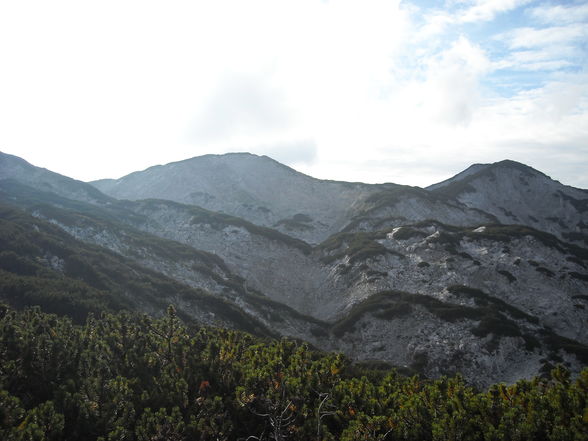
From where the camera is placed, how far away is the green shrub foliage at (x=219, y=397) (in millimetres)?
8945

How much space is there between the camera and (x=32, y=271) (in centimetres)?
3459

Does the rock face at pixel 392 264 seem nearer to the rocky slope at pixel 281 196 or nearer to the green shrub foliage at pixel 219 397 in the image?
the rocky slope at pixel 281 196

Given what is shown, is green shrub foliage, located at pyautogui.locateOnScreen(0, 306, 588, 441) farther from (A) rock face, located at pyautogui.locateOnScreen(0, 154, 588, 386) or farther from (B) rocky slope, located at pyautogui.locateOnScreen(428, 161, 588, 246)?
(B) rocky slope, located at pyautogui.locateOnScreen(428, 161, 588, 246)

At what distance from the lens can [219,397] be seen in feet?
35.9

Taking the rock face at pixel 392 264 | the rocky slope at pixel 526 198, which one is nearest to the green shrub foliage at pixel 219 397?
the rock face at pixel 392 264

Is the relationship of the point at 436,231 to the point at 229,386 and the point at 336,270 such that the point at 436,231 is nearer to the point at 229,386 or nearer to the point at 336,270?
the point at 336,270

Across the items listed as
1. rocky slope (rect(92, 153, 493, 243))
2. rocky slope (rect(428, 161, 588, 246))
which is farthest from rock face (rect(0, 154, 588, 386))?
rocky slope (rect(92, 153, 493, 243))

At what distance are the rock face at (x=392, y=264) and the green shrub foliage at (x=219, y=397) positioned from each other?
79.6ft

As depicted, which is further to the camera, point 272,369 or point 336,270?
point 336,270

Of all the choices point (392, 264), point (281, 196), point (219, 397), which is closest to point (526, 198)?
point (392, 264)

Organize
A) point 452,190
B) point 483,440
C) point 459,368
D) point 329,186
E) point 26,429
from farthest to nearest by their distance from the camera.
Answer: point 329,186, point 452,190, point 459,368, point 483,440, point 26,429

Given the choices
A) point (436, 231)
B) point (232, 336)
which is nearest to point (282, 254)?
point (436, 231)

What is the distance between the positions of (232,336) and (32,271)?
2909 centimetres

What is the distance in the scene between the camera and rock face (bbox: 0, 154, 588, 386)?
3659 cm
